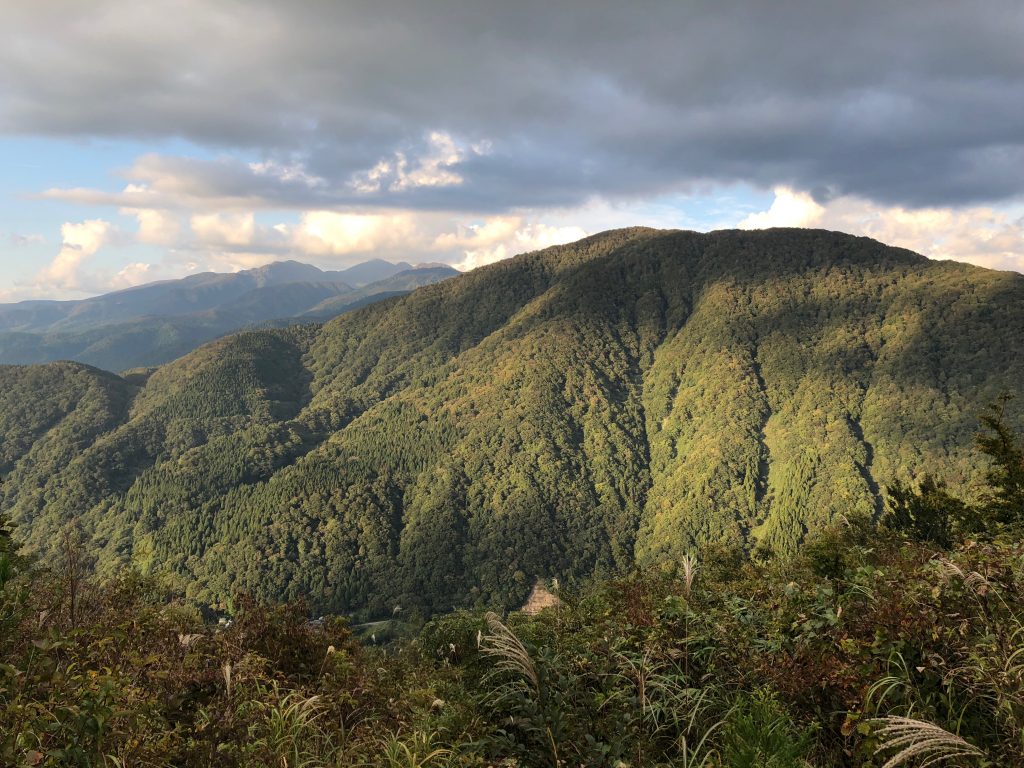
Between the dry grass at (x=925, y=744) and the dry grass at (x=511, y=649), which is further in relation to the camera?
the dry grass at (x=511, y=649)

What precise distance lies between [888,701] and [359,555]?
168132mm

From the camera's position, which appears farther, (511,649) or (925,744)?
(511,649)

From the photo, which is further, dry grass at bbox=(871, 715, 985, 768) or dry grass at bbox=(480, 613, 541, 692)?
dry grass at bbox=(480, 613, 541, 692)

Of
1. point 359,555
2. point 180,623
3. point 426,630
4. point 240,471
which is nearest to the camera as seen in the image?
point 180,623

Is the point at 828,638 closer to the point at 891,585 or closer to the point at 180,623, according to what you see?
the point at 891,585

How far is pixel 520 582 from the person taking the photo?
150 metres

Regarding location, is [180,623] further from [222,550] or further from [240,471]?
[240,471]

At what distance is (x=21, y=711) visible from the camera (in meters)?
3.98

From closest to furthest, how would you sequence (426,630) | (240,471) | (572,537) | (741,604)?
(741,604) < (426,630) < (572,537) < (240,471)

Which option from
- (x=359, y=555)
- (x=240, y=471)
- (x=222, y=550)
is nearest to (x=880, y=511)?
(x=359, y=555)

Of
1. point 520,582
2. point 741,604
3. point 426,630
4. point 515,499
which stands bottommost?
point 520,582

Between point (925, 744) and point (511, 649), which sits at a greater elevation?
point (925, 744)

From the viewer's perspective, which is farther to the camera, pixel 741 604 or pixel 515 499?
pixel 515 499

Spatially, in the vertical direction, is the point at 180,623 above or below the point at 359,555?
above
